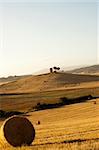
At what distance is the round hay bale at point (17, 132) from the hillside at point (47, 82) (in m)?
67.6

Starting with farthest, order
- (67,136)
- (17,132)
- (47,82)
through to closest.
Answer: (47,82)
(67,136)
(17,132)

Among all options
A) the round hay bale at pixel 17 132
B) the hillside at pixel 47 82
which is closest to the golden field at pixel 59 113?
the hillside at pixel 47 82

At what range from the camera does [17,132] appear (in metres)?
20.2

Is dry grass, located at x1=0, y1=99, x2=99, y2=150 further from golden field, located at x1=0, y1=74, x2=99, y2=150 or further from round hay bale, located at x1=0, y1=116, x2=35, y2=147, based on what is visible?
round hay bale, located at x1=0, y1=116, x2=35, y2=147

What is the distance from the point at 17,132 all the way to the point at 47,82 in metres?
72.9

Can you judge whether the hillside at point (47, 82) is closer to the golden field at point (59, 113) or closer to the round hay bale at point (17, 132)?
the golden field at point (59, 113)

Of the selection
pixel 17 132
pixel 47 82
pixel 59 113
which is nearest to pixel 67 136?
pixel 17 132

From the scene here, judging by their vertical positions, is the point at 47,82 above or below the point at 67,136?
below

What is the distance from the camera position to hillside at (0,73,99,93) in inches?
3558

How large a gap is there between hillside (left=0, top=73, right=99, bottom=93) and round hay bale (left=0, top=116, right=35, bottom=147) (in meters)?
67.6

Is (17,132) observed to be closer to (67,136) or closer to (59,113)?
(67,136)

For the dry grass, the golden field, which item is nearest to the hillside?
the golden field

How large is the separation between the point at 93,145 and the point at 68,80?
79.0m

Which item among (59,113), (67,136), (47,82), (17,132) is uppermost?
(17,132)
